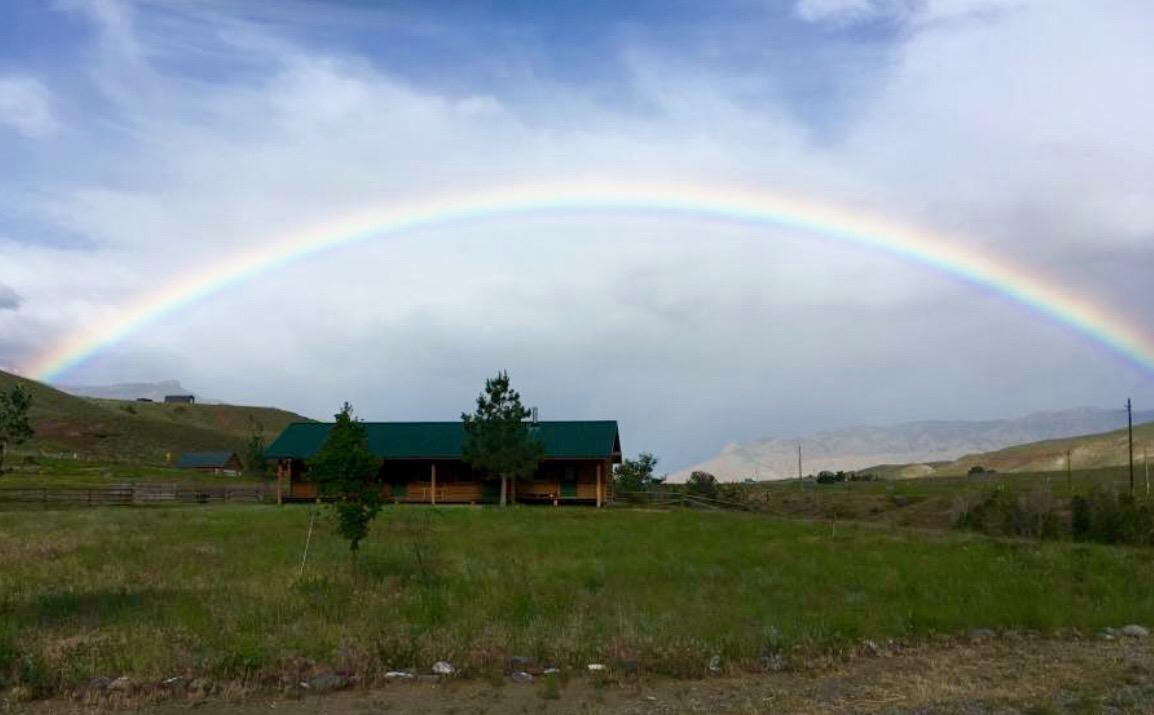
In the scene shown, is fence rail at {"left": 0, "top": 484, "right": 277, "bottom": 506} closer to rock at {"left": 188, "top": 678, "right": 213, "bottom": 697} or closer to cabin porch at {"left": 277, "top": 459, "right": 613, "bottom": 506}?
cabin porch at {"left": 277, "top": 459, "right": 613, "bottom": 506}

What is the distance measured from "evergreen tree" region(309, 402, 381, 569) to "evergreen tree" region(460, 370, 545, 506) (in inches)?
1120

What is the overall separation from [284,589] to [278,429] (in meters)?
180

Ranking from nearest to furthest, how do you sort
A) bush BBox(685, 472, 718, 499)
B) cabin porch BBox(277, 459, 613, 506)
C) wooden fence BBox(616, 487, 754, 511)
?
cabin porch BBox(277, 459, 613, 506), wooden fence BBox(616, 487, 754, 511), bush BBox(685, 472, 718, 499)

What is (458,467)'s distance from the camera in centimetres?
5397

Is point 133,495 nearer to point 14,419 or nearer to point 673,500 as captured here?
point 14,419

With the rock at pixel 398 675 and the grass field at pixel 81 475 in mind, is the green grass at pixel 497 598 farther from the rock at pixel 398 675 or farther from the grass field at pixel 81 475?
the grass field at pixel 81 475

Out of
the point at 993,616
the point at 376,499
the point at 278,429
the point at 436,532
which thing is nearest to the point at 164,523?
the point at 436,532

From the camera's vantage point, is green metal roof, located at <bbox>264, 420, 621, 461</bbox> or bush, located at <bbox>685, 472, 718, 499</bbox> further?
bush, located at <bbox>685, 472, 718, 499</bbox>

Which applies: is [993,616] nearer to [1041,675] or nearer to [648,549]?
[1041,675]

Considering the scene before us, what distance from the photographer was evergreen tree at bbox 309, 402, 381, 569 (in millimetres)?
18891

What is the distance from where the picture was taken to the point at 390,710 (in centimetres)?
933

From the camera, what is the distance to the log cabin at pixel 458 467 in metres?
51.5

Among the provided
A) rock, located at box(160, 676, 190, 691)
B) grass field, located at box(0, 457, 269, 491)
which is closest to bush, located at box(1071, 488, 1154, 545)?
rock, located at box(160, 676, 190, 691)

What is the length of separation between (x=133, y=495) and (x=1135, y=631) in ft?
165
